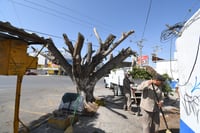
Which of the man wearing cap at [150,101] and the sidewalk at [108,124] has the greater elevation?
the man wearing cap at [150,101]

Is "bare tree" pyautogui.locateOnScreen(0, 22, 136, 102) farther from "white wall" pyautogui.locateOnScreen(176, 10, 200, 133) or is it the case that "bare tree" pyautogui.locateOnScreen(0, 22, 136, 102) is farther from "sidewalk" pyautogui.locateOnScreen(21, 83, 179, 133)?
"white wall" pyautogui.locateOnScreen(176, 10, 200, 133)

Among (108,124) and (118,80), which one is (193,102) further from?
(118,80)

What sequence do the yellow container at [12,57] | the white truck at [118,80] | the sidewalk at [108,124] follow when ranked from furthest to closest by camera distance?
1. the white truck at [118,80]
2. the sidewalk at [108,124]
3. the yellow container at [12,57]

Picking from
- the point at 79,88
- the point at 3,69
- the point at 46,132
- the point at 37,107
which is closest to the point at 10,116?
the point at 37,107

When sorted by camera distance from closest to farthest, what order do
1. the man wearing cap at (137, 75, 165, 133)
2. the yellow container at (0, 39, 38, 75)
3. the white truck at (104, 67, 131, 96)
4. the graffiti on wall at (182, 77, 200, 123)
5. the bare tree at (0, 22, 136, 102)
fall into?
the graffiti on wall at (182, 77, 200, 123) < the yellow container at (0, 39, 38, 75) < the man wearing cap at (137, 75, 165, 133) < the bare tree at (0, 22, 136, 102) < the white truck at (104, 67, 131, 96)

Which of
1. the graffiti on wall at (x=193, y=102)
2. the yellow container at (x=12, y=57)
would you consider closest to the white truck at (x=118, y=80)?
the yellow container at (x=12, y=57)

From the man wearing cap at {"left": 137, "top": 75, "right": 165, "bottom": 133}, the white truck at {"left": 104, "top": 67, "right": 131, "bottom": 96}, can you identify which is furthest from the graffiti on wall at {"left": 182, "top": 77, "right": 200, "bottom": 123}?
the white truck at {"left": 104, "top": 67, "right": 131, "bottom": 96}

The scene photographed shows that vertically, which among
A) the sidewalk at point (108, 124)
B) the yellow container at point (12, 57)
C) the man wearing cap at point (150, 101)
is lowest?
the sidewalk at point (108, 124)

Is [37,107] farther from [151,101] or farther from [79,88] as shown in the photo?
[151,101]

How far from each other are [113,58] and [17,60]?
6.12m

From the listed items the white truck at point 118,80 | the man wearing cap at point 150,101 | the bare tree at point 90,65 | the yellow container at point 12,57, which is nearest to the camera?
the yellow container at point 12,57

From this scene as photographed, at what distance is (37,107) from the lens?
29.3 ft

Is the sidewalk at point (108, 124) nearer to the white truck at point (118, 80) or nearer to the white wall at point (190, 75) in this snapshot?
the white wall at point (190, 75)

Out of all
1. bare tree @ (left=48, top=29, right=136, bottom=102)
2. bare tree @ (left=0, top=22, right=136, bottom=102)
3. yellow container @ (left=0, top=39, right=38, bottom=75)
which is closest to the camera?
yellow container @ (left=0, top=39, right=38, bottom=75)
